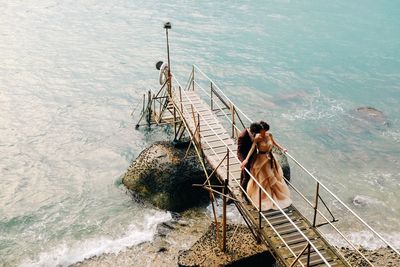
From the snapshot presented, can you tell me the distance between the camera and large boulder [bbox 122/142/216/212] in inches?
695

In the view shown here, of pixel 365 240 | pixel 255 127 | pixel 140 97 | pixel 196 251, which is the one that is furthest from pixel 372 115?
pixel 255 127

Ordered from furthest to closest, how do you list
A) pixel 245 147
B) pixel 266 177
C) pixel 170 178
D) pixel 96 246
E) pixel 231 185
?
pixel 170 178
pixel 96 246
pixel 231 185
pixel 245 147
pixel 266 177

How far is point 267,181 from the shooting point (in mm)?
11883

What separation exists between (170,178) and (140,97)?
43.7ft

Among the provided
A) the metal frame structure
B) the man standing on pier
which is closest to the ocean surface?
the metal frame structure

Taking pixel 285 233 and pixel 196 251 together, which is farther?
pixel 196 251

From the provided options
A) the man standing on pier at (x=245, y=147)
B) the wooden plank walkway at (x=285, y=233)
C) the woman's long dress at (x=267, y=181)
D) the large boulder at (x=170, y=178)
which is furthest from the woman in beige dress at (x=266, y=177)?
the large boulder at (x=170, y=178)

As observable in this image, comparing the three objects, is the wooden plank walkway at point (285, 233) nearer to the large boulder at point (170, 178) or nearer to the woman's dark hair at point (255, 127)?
the woman's dark hair at point (255, 127)

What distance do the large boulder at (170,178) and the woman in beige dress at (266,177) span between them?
559 cm

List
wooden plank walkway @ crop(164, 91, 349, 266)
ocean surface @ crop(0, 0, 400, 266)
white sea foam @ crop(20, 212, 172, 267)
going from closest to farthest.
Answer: wooden plank walkway @ crop(164, 91, 349, 266) → white sea foam @ crop(20, 212, 172, 267) → ocean surface @ crop(0, 0, 400, 266)

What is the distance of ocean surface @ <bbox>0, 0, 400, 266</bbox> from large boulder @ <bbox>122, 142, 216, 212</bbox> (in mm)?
641

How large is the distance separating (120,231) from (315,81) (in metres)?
22.4

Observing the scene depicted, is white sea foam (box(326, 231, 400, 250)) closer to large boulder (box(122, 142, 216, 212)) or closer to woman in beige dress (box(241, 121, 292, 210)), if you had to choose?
large boulder (box(122, 142, 216, 212))

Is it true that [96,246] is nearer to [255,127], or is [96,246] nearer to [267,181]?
[267,181]
